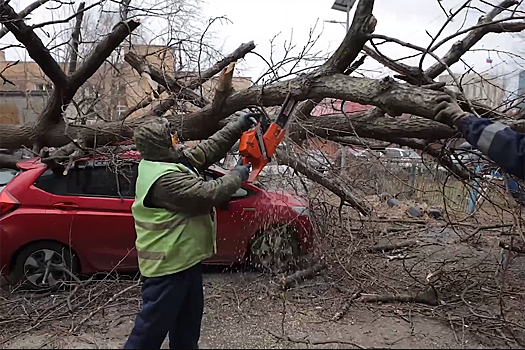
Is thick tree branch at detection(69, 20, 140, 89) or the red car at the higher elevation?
thick tree branch at detection(69, 20, 140, 89)

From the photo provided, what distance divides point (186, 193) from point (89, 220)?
2.74m

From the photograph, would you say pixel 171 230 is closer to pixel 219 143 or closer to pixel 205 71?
pixel 219 143

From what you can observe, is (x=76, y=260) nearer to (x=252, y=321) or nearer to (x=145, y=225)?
(x=252, y=321)

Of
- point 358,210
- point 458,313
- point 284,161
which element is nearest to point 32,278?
point 284,161

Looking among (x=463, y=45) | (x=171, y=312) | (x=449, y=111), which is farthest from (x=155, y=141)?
(x=463, y=45)

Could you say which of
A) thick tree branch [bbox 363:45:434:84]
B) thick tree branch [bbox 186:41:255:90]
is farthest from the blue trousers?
thick tree branch [bbox 186:41:255:90]

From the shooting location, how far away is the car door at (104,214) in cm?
496

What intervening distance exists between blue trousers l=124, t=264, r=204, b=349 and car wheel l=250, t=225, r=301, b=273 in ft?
7.69

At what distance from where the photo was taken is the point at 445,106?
2975 millimetres

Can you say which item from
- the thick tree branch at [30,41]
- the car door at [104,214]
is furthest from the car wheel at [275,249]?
the thick tree branch at [30,41]

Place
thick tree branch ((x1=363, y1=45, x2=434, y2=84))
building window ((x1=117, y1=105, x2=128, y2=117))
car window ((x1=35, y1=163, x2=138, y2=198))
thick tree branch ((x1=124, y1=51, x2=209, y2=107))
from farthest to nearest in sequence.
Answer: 1. building window ((x1=117, y1=105, x2=128, y2=117))
2. thick tree branch ((x1=124, y1=51, x2=209, y2=107))
3. car window ((x1=35, y1=163, x2=138, y2=198))
4. thick tree branch ((x1=363, y1=45, x2=434, y2=84))

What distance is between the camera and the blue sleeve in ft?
7.93

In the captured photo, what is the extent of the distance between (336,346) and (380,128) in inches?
126

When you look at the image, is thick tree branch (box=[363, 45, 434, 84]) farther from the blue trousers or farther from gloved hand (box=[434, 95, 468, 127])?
the blue trousers
